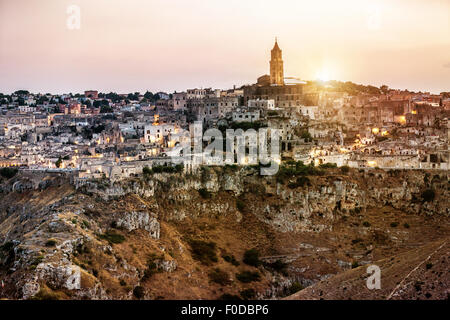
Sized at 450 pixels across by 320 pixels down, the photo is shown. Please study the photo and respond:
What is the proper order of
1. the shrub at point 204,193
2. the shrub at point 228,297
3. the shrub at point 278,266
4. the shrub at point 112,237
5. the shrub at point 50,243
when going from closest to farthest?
the shrub at point 50,243 < the shrub at point 112,237 < the shrub at point 228,297 < the shrub at point 278,266 < the shrub at point 204,193

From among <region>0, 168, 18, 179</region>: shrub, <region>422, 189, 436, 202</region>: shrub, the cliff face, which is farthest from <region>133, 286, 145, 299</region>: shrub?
<region>422, 189, 436, 202</region>: shrub

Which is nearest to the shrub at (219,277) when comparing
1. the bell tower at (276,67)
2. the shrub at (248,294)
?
the shrub at (248,294)

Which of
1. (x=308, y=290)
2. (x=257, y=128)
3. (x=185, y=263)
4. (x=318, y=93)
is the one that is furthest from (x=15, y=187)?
(x=318, y=93)

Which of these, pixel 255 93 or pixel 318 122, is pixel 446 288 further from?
pixel 255 93

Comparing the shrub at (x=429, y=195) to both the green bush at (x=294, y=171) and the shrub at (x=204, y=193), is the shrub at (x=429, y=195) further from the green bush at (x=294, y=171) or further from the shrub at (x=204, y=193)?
the shrub at (x=204, y=193)

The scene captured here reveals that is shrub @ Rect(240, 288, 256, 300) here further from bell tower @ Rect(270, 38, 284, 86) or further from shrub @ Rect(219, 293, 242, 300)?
bell tower @ Rect(270, 38, 284, 86)

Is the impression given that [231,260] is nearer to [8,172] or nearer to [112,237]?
[112,237]
